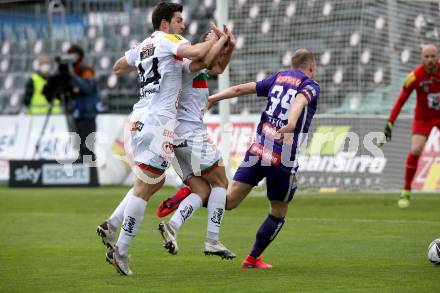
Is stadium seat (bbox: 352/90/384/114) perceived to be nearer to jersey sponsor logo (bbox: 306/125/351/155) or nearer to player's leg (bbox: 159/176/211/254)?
jersey sponsor logo (bbox: 306/125/351/155)

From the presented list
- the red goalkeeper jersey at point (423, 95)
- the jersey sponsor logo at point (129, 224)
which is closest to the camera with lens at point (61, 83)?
the red goalkeeper jersey at point (423, 95)

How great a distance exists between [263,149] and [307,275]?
122 centimetres

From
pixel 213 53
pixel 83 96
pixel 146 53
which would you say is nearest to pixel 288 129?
pixel 213 53

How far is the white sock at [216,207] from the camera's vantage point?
28.2ft

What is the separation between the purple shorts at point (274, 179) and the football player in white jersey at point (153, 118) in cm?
78

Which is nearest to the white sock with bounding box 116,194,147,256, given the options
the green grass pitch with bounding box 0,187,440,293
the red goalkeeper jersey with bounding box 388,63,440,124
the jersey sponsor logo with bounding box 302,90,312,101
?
the green grass pitch with bounding box 0,187,440,293

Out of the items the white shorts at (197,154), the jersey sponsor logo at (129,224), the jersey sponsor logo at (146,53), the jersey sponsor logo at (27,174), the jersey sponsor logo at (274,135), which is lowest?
the jersey sponsor logo at (27,174)

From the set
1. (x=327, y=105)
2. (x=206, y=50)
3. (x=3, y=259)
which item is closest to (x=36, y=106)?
(x=327, y=105)

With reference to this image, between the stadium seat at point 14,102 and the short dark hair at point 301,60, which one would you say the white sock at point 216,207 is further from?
the stadium seat at point 14,102

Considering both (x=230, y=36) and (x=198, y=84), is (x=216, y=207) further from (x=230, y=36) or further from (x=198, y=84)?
(x=230, y=36)

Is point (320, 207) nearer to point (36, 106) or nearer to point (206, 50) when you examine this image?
point (206, 50)

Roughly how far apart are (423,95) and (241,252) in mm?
6265

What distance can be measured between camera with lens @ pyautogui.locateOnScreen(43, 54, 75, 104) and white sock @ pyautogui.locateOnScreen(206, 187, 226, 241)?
1262 cm

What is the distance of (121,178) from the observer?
21156mm
